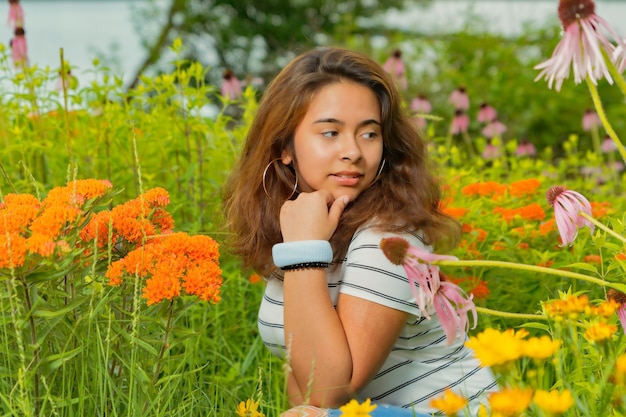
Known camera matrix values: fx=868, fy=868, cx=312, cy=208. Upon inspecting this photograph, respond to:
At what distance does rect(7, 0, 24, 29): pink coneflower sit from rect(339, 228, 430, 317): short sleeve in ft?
7.19

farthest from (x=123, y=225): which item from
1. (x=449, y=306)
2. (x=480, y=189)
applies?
(x=480, y=189)

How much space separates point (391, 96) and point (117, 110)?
1305mm

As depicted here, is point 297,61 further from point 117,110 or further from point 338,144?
point 117,110

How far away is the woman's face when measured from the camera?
215cm

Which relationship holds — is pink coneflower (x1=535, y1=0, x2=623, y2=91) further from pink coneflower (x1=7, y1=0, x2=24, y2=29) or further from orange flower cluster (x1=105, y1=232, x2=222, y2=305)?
pink coneflower (x1=7, y1=0, x2=24, y2=29)

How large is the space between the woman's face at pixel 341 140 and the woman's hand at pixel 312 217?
0.07m

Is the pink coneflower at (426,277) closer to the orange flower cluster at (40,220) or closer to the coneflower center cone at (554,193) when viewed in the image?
the coneflower center cone at (554,193)

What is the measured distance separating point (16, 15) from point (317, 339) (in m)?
2.34

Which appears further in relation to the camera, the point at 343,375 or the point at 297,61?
the point at 297,61

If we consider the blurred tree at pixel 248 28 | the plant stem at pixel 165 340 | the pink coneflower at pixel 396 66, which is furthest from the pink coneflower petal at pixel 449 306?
the blurred tree at pixel 248 28

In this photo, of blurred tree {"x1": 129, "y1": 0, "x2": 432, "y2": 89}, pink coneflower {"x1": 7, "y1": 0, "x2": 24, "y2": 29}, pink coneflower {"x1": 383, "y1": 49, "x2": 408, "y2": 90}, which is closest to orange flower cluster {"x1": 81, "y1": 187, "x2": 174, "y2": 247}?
pink coneflower {"x1": 7, "y1": 0, "x2": 24, "y2": 29}

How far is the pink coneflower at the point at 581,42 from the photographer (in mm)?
1627

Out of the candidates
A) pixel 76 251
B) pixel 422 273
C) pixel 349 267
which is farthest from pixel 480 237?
pixel 76 251

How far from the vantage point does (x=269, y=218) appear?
2.42 m
